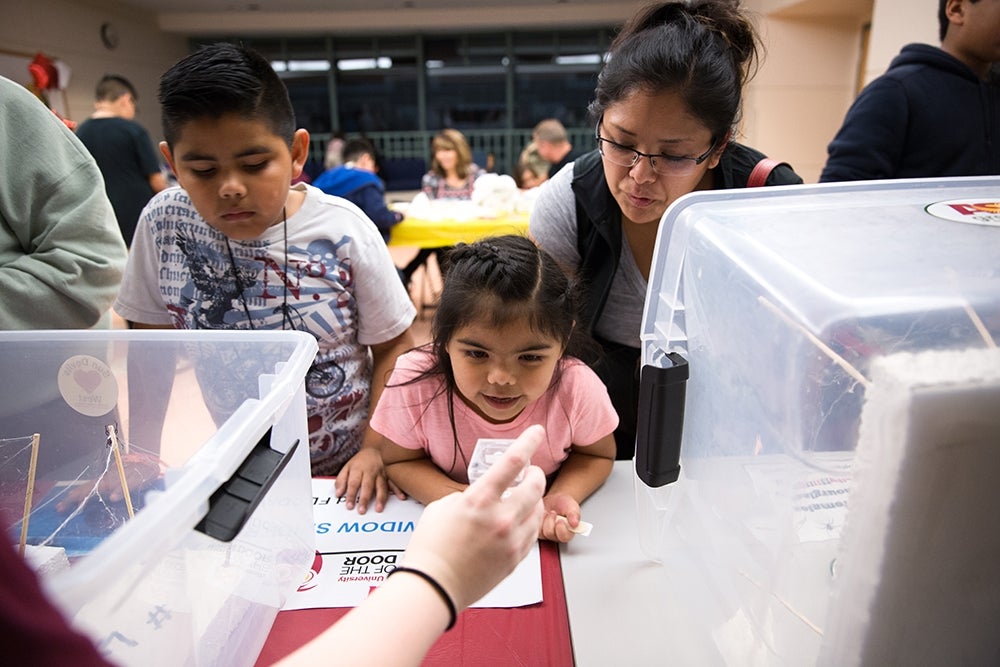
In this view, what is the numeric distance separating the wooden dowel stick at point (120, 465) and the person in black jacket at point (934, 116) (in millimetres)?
1338

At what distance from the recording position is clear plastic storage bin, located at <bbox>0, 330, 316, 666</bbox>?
44 cm

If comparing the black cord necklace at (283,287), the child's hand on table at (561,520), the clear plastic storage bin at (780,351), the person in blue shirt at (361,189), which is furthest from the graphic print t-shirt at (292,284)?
the person in blue shirt at (361,189)

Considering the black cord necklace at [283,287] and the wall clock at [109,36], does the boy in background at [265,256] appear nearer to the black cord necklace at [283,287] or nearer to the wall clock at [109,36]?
the black cord necklace at [283,287]

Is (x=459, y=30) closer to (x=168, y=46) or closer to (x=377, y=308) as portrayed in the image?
(x=168, y=46)

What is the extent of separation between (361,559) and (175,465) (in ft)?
0.79

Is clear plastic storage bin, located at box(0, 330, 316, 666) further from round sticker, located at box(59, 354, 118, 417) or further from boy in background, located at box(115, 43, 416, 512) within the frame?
boy in background, located at box(115, 43, 416, 512)

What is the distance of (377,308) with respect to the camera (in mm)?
1023

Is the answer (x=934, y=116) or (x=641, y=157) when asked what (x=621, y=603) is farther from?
(x=934, y=116)

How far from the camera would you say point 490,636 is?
625 mm

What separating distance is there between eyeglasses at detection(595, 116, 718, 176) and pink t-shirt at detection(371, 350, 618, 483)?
332 mm

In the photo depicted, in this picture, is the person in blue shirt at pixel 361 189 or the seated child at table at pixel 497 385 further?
the person in blue shirt at pixel 361 189

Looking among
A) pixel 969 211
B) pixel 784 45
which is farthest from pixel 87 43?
pixel 969 211

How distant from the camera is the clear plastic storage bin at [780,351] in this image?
38 cm

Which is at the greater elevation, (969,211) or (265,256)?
(969,211)
